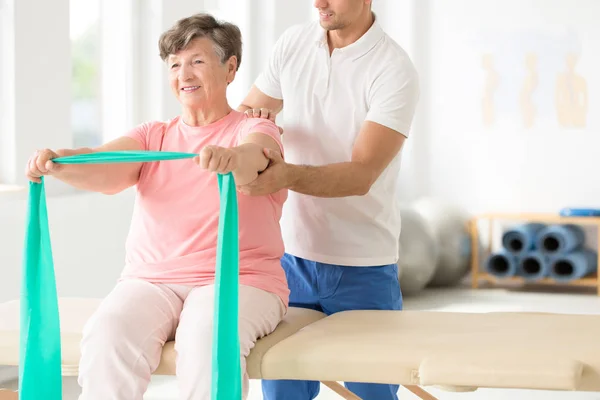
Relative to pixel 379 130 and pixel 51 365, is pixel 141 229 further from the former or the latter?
pixel 379 130

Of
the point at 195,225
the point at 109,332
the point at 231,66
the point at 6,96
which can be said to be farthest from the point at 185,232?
the point at 6,96

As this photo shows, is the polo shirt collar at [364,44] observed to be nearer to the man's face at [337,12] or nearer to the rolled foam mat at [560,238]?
the man's face at [337,12]

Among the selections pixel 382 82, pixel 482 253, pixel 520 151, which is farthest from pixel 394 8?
pixel 382 82

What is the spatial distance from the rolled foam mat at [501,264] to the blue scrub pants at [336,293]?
388 centimetres

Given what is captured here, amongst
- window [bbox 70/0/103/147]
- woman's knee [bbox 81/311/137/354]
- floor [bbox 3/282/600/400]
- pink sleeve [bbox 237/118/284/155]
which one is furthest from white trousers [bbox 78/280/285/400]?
window [bbox 70/0/103/147]

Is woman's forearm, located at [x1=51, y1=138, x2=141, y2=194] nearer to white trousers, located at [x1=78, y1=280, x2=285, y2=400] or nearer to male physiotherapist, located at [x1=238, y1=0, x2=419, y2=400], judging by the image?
white trousers, located at [x1=78, y1=280, x2=285, y2=400]

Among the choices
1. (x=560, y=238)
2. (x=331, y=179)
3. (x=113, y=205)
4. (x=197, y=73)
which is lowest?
(x=560, y=238)

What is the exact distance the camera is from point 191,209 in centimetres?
225

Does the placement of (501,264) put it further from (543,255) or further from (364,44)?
(364,44)

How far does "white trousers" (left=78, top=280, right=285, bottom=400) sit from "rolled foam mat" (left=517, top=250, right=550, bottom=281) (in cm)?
450

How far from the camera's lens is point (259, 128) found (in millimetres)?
2281

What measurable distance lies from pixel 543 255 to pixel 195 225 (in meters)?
4.52

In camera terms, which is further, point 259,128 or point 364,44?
point 364,44

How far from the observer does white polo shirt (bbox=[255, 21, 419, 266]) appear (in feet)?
8.36
